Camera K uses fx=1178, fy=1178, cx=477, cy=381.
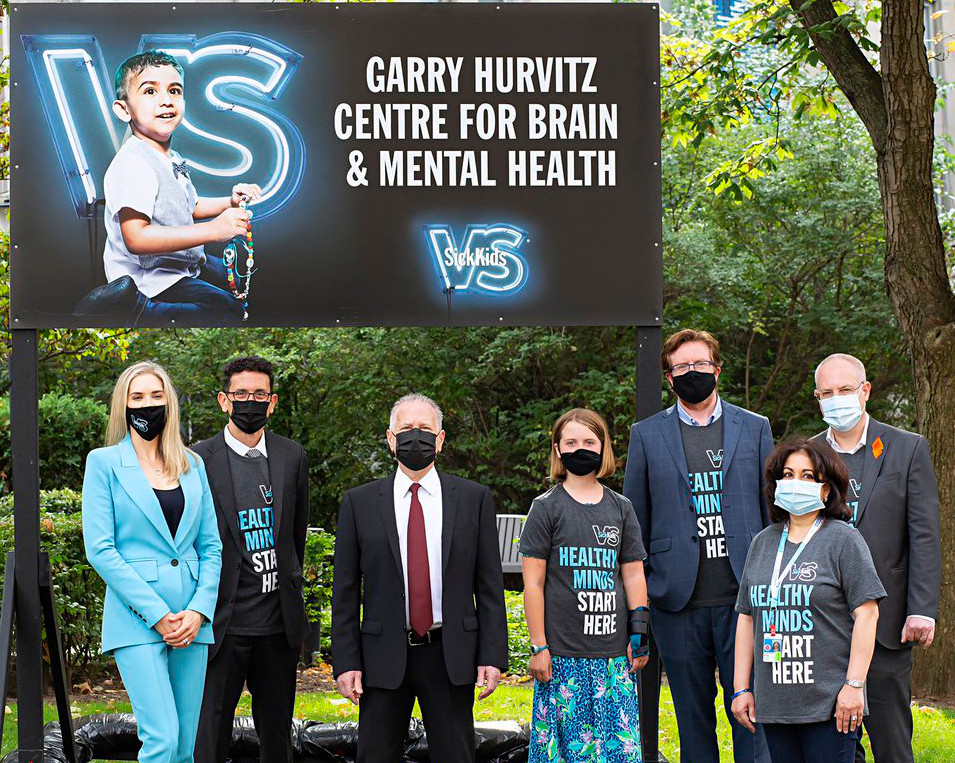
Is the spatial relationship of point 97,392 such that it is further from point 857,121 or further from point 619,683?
point 619,683

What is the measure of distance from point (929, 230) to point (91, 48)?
598 centimetres

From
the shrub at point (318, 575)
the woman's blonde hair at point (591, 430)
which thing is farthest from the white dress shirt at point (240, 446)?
the shrub at point (318, 575)

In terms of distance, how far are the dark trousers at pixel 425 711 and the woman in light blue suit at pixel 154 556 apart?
801 mm

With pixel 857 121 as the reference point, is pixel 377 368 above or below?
below

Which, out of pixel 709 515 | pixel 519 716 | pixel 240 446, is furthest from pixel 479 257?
pixel 519 716

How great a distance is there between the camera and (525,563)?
5277 millimetres

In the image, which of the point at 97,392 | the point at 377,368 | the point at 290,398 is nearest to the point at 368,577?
the point at 377,368

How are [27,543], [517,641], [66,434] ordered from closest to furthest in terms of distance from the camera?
[27,543]
[517,641]
[66,434]

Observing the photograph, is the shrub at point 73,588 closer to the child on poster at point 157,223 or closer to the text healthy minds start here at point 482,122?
the child on poster at point 157,223

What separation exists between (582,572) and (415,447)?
3.05 feet

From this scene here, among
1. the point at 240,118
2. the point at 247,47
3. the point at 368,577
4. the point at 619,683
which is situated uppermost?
the point at 247,47

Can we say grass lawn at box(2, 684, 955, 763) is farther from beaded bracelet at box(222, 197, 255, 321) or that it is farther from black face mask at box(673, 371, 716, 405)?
beaded bracelet at box(222, 197, 255, 321)

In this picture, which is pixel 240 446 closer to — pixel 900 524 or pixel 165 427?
pixel 165 427

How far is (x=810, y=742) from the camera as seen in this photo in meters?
4.57
